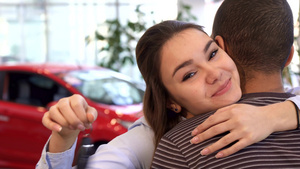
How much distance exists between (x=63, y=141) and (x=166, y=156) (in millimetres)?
366

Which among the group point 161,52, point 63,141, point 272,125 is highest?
point 161,52

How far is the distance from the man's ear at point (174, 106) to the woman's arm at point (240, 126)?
35cm

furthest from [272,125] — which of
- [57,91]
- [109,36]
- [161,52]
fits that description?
[109,36]

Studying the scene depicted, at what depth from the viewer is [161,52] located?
1.49 metres

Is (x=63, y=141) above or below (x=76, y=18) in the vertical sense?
above

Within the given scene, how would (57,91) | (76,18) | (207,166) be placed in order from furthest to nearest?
(76,18), (57,91), (207,166)

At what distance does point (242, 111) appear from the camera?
1.22 metres

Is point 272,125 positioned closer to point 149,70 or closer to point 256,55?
point 256,55

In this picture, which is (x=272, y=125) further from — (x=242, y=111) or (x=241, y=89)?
(x=241, y=89)

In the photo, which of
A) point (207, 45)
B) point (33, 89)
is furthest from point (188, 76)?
point (33, 89)

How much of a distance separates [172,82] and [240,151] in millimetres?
383

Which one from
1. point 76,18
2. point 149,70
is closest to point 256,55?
point 149,70

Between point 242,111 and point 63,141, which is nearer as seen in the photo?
point 242,111

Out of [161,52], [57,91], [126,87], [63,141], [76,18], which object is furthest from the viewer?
[76,18]
